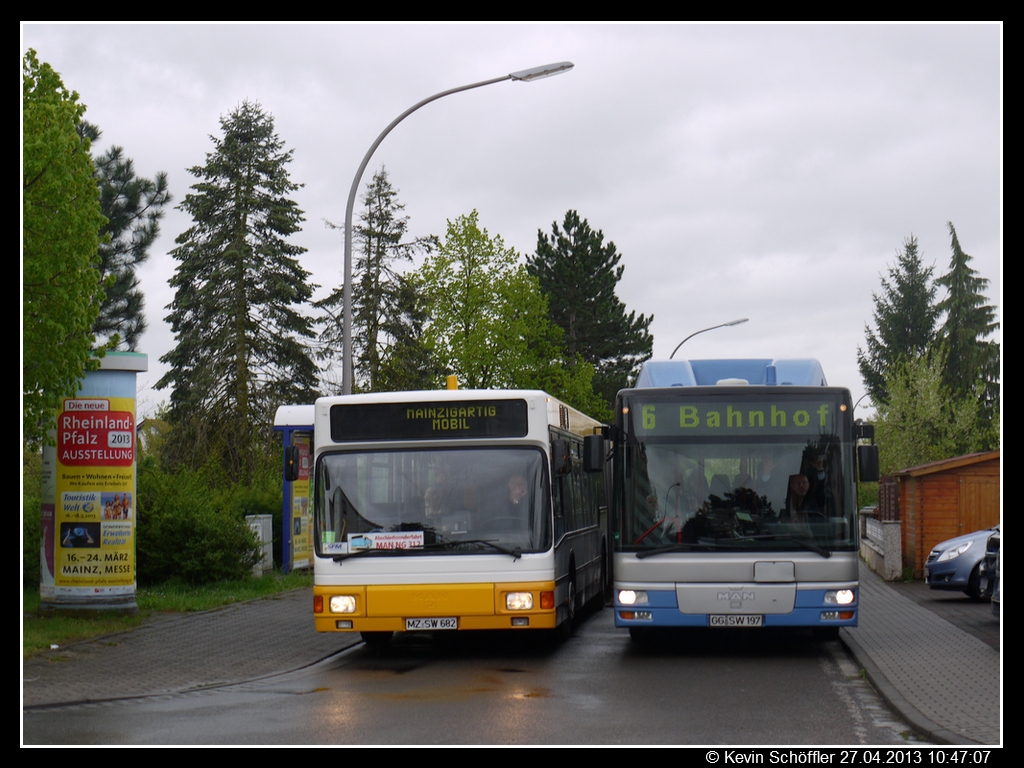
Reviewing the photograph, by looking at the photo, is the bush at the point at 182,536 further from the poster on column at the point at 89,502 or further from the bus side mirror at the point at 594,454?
the bus side mirror at the point at 594,454

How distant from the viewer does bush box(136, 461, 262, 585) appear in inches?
813

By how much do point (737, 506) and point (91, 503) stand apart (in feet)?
27.4

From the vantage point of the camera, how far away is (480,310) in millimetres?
40656

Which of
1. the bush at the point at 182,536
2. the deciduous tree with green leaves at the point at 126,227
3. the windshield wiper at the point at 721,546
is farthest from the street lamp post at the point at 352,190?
the deciduous tree with green leaves at the point at 126,227

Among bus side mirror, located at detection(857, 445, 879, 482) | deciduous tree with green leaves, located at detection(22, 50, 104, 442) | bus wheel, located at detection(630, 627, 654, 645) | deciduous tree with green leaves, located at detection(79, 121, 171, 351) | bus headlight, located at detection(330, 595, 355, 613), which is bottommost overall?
bus wheel, located at detection(630, 627, 654, 645)

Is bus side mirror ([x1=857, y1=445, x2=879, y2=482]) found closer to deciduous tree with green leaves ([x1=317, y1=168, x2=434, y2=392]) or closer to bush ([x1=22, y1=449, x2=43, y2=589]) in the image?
bush ([x1=22, y1=449, x2=43, y2=589])

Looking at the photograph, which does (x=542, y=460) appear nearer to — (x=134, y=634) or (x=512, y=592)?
(x=512, y=592)

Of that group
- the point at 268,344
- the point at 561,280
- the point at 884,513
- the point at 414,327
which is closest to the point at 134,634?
the point at 884,513

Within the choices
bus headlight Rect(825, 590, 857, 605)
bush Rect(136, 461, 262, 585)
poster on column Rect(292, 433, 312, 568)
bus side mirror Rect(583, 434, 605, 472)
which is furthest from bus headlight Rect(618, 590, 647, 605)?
poster on column Rect(292, 433, 312, 568)

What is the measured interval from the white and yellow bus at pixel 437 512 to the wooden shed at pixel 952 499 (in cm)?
1384

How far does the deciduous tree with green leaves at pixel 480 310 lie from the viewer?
4000 centimetres

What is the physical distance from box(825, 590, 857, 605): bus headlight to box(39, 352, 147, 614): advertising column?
28.9ft

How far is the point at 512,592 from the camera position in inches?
487
